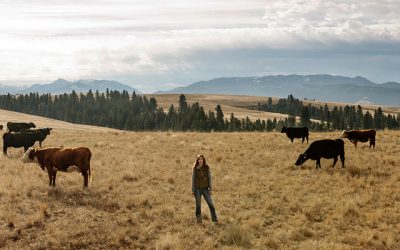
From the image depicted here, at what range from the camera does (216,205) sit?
53.9 feet

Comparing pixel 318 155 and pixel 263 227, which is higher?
pixel 318 155

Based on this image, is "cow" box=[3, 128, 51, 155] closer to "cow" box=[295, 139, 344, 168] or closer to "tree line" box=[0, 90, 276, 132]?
"cow" box=[295, 139, 344, 168]

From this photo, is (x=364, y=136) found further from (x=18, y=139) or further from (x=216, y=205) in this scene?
(x=18, y=139)

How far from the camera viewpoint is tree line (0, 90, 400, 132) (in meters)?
138

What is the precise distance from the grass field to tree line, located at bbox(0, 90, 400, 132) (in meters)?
104

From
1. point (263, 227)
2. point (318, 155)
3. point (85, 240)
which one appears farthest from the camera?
point (318, 155)

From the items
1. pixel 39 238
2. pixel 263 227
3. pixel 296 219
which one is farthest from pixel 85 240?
pixel 296 219

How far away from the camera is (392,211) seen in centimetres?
1535

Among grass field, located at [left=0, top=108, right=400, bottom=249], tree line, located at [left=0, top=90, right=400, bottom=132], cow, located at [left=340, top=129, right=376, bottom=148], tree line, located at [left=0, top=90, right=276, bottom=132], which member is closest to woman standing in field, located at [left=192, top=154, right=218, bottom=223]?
grass field, located at [left=0, top=108, right=400, bottom=249]

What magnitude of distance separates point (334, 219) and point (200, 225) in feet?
16.0

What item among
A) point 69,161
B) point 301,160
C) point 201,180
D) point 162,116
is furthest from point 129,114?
point 201,180

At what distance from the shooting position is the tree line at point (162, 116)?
453 feet

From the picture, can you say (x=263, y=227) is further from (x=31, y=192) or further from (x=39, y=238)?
(x=31, y=192)

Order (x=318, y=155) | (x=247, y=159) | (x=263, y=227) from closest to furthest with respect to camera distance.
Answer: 1. (x=263, y=227)
2. (x=318, y=155)
3. (x=247, y=159)
